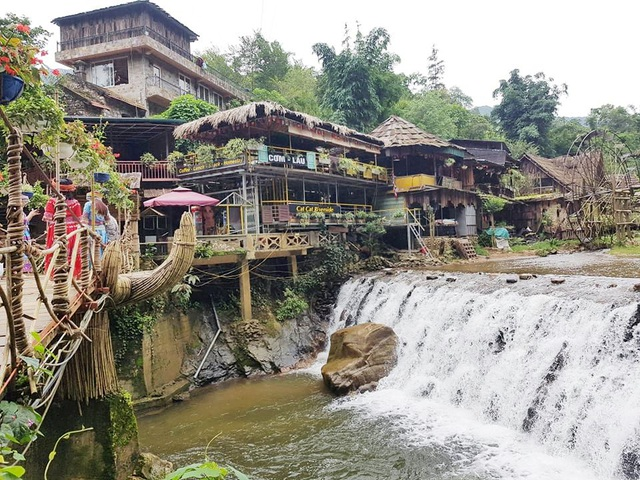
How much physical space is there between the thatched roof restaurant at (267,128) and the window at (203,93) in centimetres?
1324

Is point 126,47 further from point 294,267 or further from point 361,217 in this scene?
point 294,267

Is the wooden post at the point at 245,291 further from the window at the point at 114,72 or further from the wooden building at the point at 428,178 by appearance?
the window at the point at 114,72

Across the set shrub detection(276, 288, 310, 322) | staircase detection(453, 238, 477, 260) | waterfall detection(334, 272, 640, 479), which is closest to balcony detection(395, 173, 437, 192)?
staircase detection(453, 238, 477, 260)

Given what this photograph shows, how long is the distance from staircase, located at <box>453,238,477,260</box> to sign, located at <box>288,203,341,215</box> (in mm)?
6276

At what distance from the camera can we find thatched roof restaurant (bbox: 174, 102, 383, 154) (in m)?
17.4

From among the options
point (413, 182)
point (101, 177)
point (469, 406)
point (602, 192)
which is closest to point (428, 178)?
point (413, 182)

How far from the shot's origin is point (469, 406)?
9.73 m

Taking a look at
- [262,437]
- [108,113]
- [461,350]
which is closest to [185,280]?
[262,437]

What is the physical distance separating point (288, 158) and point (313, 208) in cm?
224

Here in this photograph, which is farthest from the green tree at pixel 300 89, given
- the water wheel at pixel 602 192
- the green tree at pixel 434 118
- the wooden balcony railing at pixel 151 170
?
the water wheel at pixel 602 192

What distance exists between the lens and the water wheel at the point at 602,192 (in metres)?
20.4

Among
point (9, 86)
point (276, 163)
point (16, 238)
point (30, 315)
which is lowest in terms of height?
point (30, 315)

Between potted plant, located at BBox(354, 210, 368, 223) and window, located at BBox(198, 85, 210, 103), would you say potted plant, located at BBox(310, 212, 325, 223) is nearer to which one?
potted plant, located at BBox(354, 210, 368, 223)

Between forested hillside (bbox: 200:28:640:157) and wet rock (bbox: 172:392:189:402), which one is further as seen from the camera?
forested hillside (bbox: 200:28:640:157)
